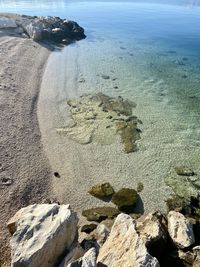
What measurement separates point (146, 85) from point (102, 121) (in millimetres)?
9977

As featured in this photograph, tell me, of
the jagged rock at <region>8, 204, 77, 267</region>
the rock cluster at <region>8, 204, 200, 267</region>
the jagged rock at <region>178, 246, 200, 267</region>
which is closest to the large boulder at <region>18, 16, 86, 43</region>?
the jagged rock at <region>8, 204, 77, 267</region>

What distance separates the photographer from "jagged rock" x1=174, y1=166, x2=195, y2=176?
66.8 feet

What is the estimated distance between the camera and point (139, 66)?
3975cm

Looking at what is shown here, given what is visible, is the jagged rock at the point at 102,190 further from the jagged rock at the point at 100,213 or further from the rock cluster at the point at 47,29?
the rock cluster at the point at 47,29

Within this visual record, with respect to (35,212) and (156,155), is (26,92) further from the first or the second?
(35,212)

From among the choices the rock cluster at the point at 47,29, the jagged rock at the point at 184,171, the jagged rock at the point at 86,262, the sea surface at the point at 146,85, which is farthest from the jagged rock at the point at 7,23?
the jagged rock at the point at 86,262

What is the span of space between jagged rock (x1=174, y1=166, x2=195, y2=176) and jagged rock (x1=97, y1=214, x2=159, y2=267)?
26.3 feet

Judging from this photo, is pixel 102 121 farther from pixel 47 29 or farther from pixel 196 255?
pixel 47 29

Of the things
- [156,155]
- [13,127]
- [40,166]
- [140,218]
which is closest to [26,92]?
[13,127]

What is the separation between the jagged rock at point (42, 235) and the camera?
37.2ft

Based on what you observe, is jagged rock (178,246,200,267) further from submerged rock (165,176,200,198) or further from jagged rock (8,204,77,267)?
submerged rock (165,176,200,198)

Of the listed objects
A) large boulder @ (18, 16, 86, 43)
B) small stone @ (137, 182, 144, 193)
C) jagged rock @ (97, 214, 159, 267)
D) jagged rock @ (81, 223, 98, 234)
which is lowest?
jagged rock @ (81, 223, 98, 234)

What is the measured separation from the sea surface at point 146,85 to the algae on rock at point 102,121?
0.87 meters

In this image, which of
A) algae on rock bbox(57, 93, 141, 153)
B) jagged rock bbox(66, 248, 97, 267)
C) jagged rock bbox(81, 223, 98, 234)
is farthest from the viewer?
algae on rock bbox(57, 93, 141, 153)
